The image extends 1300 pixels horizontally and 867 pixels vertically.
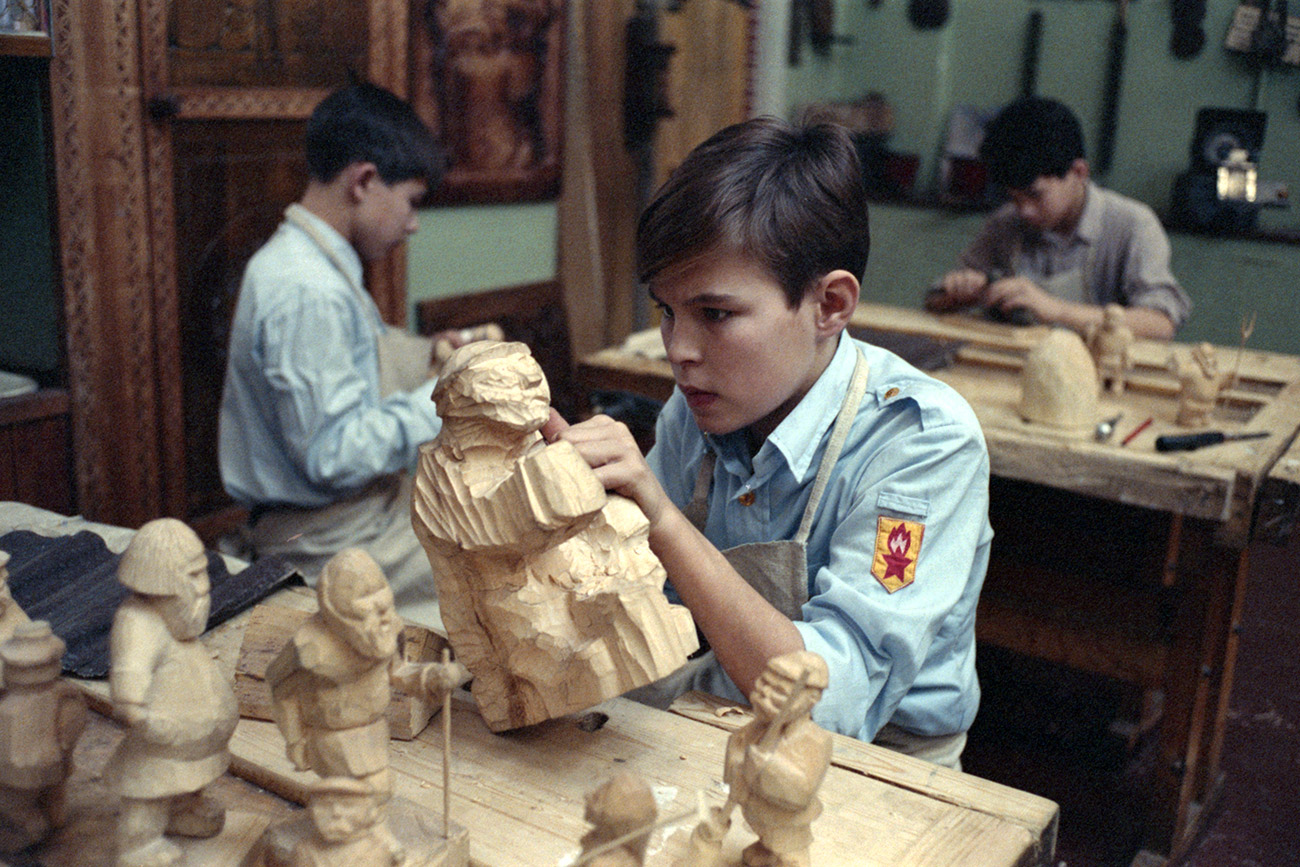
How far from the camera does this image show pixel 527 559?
4.41ft

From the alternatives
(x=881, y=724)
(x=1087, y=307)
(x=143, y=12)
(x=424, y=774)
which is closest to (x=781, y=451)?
(x=881, y=724)

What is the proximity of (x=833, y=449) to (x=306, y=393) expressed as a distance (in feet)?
4.34

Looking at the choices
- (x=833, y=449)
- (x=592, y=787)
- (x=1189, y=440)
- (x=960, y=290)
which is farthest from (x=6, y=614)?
(x=960, y=290)

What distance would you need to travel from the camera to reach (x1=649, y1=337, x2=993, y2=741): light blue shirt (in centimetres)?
151

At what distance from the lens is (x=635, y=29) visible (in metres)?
5.04

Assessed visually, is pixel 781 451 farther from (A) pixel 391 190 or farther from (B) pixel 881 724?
(A) pixel 391 190

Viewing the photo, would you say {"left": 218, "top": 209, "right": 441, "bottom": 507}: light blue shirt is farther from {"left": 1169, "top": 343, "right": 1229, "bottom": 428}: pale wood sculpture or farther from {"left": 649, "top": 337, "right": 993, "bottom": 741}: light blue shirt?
{"left": 1169, "top": 343, "right": 1229, "bottom": 428}: pale wood sculpture

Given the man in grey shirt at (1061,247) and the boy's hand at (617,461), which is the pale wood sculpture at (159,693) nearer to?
the boy's hand at (617,461)

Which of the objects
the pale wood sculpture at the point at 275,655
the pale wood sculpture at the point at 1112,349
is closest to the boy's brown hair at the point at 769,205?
the pale wood sculpture at the point at 275,655

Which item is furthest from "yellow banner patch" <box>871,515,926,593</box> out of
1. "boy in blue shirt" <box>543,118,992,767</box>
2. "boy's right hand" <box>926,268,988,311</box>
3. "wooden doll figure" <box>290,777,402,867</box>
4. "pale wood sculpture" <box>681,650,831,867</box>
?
"boy's right hand" <box>926,268,988,311</box>

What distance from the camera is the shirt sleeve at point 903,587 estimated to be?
1.50 m

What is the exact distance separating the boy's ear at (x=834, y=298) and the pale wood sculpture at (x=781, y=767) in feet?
2.36

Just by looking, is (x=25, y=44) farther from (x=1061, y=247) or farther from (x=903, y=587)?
(x=1061, y=247)

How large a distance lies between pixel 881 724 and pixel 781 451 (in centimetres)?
42
